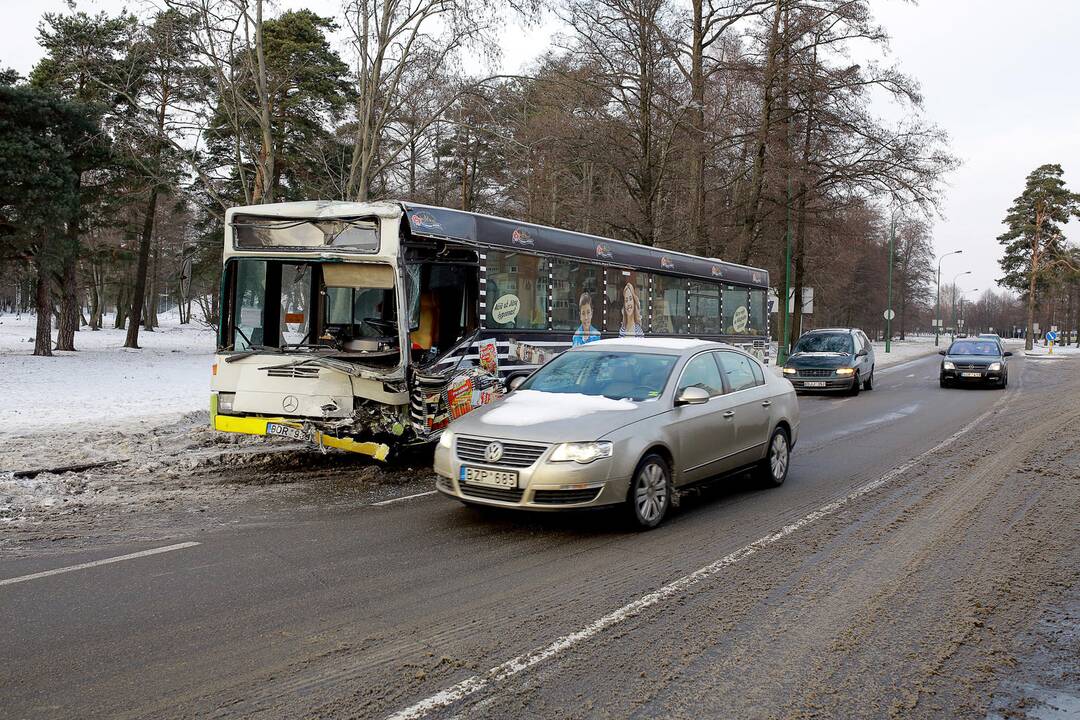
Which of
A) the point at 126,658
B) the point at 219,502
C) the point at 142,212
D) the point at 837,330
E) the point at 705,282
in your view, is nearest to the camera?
the point at 126,658

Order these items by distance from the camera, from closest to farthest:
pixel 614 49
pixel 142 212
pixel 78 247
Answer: pixel 614 49 < pixel 78 247 < pixel 142 212

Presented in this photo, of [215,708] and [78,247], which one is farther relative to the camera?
[78,247]

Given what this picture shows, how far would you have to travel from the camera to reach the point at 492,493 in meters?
6.52

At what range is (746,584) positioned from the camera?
5422mm

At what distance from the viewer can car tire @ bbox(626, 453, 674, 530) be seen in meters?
6.64

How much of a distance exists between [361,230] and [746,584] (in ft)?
19.2

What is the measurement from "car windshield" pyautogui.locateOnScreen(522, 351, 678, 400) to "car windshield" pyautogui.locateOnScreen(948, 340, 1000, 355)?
19.6 meters

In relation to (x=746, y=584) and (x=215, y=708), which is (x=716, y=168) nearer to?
(x=746, y=584)

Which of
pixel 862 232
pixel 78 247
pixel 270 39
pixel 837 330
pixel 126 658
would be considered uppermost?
pixel 270 39

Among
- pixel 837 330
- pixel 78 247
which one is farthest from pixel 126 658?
pixel 78 247

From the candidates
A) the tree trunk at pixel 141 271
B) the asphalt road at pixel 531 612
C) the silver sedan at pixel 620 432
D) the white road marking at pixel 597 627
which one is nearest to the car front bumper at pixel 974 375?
the asphalt road at pixel 531 612

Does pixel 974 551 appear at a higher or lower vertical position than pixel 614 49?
lower

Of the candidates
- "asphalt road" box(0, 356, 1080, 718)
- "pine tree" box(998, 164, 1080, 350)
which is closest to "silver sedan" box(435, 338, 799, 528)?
"asphalt road" box(0, 356, 1080, 718)

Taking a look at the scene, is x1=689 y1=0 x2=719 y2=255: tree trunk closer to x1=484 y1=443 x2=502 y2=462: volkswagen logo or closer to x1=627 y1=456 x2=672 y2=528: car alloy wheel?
x1=627 y1=456 x2=672 y2=528: car alloy wheel
